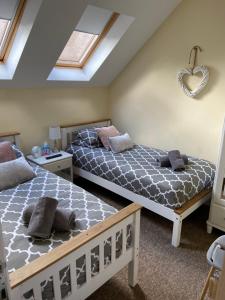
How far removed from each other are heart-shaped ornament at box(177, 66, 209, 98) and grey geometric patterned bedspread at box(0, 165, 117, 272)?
1.84m

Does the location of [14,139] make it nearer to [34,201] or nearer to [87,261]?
[34,201]

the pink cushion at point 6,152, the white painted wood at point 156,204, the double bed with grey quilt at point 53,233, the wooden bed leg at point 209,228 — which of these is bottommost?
the wooden bed leg at point 209,228

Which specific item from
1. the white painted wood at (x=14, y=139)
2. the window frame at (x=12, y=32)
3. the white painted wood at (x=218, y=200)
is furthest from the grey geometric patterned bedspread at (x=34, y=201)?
the window frame at (x=12, y=32)

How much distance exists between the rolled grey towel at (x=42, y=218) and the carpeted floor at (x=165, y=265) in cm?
68

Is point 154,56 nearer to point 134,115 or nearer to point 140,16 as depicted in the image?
point 140,16

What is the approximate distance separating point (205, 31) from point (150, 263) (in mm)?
2569

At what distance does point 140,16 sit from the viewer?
2738mm

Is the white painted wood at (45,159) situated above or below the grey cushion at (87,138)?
below

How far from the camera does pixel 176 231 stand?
222cm

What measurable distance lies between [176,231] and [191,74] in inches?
73.6

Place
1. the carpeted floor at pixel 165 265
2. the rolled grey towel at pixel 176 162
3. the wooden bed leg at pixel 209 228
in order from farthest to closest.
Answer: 1. the rolled grey towel at pixel 176 162
2. the wooden bed leg at pixel 209 228
3. the carpeted floor at pixel 165 265

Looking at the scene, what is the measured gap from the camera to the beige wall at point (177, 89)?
270 centimetres

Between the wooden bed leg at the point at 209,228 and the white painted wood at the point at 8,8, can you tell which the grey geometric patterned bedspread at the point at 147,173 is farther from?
the white painted wood at the point at 8,8

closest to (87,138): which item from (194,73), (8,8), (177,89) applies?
(177,89)
